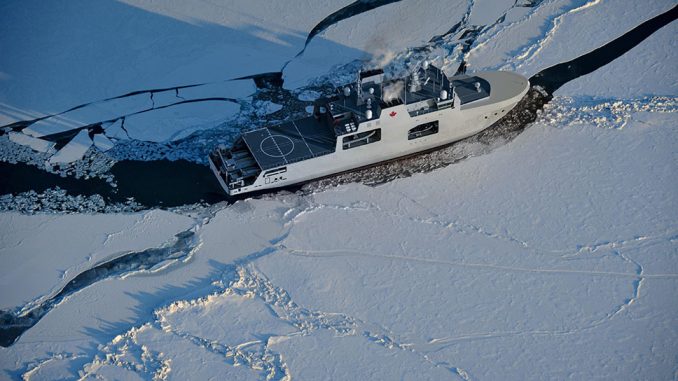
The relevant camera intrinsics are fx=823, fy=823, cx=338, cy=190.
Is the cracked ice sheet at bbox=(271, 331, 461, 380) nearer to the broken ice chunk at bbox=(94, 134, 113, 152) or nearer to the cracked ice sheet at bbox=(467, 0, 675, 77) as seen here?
the broken ice chunk at bbox=(94, 134, 113, 152)

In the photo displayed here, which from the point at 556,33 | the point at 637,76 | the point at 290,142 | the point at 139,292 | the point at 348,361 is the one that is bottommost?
the point at 348,361

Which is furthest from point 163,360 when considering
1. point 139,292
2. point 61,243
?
point 61,243

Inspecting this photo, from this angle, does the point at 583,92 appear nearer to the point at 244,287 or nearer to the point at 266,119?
the point at 266,119

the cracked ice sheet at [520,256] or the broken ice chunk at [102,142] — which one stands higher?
the broken ice chunk at [102,142]

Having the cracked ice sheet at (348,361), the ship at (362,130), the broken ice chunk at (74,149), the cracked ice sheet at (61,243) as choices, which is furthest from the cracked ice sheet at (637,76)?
the broken ice chunk at (74,149)

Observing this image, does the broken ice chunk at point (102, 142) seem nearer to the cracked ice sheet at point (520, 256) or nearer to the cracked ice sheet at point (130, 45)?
the cracked ice sheet at point (130, 45)

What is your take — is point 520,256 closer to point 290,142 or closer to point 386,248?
point 386,248
